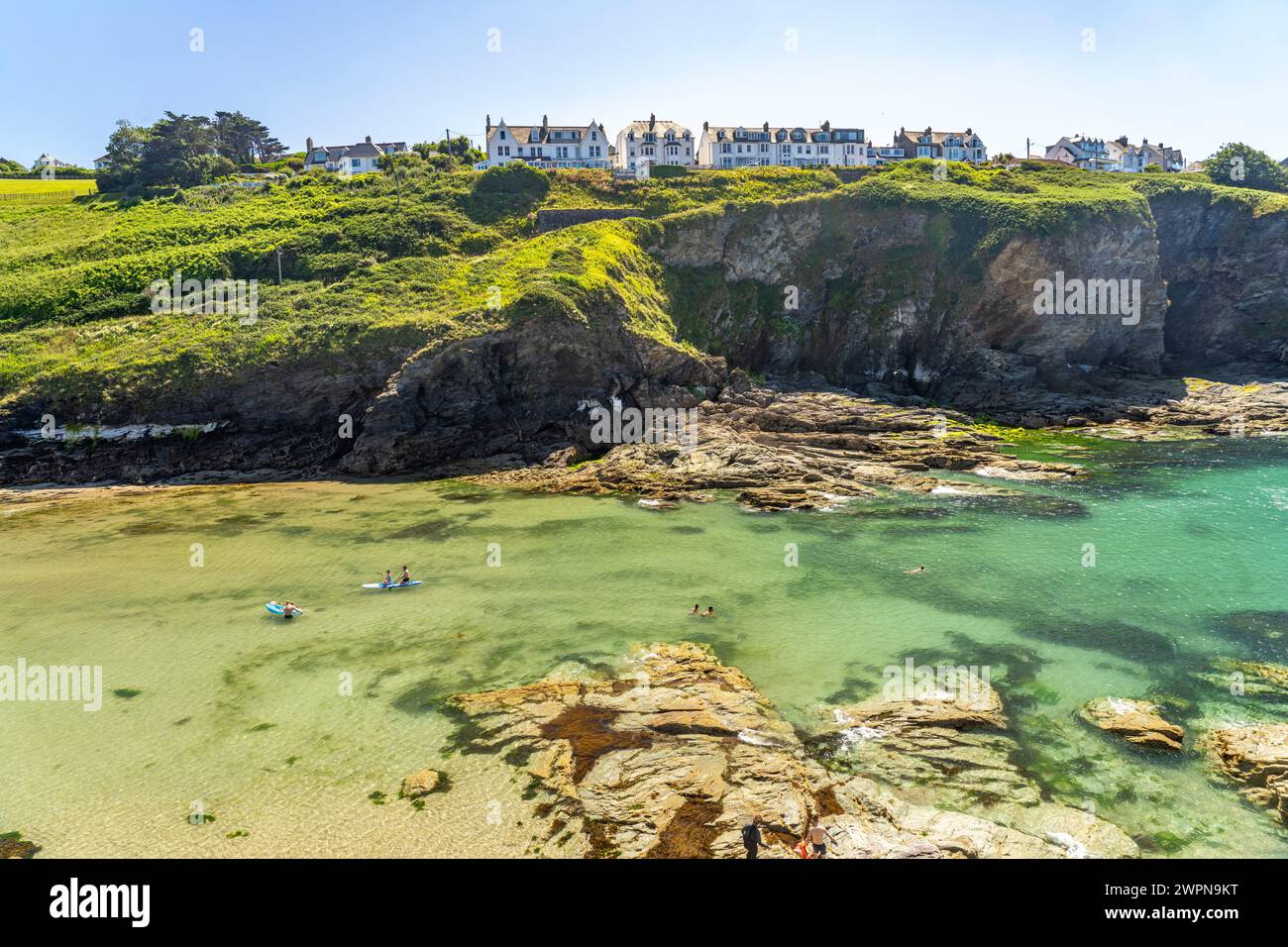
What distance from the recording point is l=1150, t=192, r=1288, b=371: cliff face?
2810 inches

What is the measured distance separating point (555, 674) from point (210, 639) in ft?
45.7

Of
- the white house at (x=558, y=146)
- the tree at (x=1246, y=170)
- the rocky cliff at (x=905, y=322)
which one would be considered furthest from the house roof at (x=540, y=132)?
the tree at (x=1246, y=170)

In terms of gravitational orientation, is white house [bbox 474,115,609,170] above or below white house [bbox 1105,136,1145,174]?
below

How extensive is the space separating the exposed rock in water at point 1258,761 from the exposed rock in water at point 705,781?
458 cm

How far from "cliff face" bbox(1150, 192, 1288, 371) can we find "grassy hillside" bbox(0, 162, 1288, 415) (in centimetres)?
237

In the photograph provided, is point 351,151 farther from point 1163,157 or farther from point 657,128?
point 1163,157

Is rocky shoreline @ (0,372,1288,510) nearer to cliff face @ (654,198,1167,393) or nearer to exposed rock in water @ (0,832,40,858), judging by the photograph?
cliff face @ (654,198,1167,393)

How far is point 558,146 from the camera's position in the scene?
100750 mm

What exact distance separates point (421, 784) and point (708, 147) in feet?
358

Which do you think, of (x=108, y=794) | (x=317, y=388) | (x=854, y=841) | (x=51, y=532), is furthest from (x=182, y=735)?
(x=317, y=388)

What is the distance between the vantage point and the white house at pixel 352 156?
105000mm

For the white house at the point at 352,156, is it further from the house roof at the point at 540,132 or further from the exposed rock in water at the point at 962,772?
the exposed rock in water at the point at 962,772

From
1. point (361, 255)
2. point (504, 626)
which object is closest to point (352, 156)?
point (361, 255)

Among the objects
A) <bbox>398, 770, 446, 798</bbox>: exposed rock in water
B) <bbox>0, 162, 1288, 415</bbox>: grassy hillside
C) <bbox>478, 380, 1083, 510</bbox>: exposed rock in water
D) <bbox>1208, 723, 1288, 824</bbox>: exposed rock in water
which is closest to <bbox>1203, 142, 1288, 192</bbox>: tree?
<bbox>0, 162, 1288, 415</bbox>: grassy hillside
